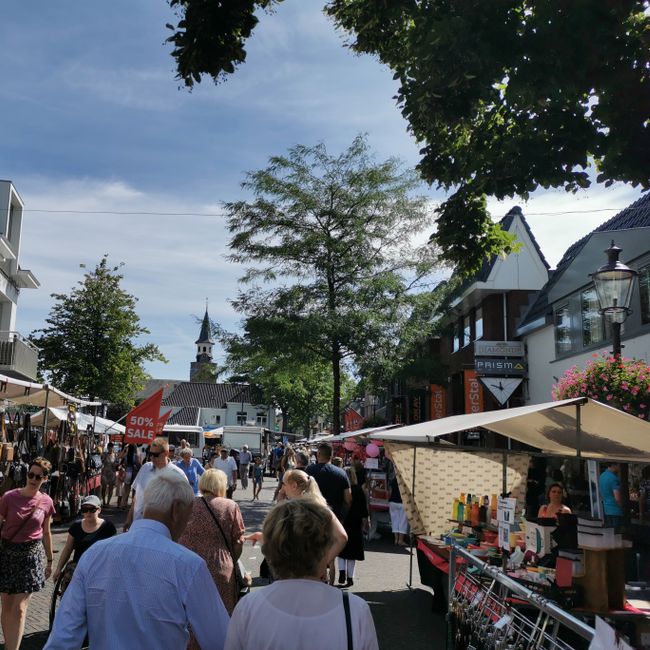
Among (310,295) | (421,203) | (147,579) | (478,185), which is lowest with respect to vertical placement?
(147,579)

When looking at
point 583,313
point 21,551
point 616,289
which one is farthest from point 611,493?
point 21,551

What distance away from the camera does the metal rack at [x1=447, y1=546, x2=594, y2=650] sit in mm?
3658

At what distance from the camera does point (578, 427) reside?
542 centimetres

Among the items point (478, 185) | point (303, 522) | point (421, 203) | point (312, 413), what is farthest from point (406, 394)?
point (312, 413)

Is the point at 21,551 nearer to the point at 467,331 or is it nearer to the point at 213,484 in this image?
the point at 213,484

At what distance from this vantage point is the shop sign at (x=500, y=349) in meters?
22.8

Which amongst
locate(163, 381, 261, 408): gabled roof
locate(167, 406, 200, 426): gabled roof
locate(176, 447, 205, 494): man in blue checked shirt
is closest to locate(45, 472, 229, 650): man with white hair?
locate(176, 447, 205, 494): man in blue checked shirt

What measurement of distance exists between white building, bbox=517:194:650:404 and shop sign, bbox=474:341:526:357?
1.05 ft

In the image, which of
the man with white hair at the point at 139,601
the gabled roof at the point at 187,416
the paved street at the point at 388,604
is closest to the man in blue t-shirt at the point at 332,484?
the paved street at the point at 388,604

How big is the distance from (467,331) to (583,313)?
1030 centimetres

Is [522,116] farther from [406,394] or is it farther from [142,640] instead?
[406,394]

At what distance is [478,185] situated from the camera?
23.3ft

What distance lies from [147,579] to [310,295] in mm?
21925

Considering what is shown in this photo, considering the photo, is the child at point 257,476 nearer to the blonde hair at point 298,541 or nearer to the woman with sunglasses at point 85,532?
the woman with sunglasses at point 85,532
